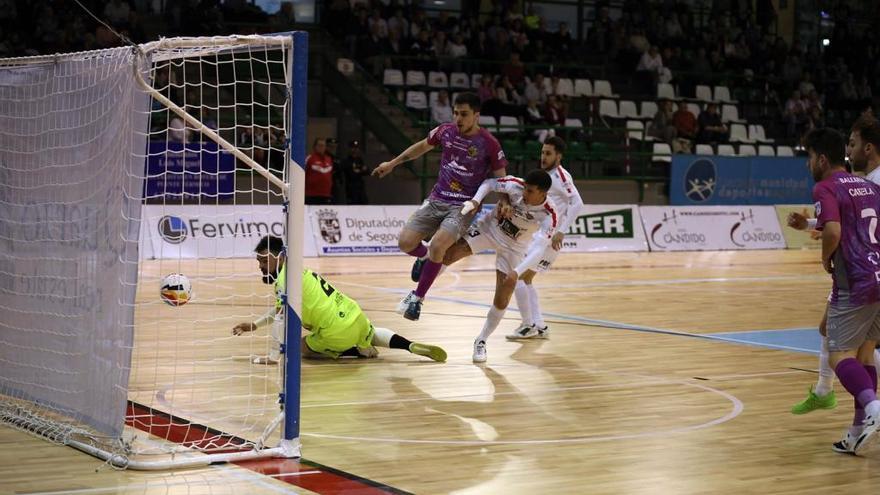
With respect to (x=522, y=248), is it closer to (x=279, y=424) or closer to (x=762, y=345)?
(x=762, y=345)

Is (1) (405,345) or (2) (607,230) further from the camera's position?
(2) (607,230)

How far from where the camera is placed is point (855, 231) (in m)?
6.52

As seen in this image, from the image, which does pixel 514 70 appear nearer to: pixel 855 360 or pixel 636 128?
pixel 636 128

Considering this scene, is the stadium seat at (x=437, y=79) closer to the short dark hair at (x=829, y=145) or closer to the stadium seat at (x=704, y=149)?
the stadium seat at (x=704, y=149)

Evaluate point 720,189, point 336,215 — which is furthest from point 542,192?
point 720,189

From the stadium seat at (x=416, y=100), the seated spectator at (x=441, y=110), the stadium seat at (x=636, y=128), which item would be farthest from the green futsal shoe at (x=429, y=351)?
the stadium seat at (x=636, y=128)

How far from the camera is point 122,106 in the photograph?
6.34 meters

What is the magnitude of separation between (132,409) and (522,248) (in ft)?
13.2

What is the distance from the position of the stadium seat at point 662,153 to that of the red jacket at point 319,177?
26.6ft

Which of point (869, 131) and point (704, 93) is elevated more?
point (704, 93)

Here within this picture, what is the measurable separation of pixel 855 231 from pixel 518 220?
13.1 feet

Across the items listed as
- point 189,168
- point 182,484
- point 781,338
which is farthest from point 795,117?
point 182,484

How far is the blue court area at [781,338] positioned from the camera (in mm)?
11055

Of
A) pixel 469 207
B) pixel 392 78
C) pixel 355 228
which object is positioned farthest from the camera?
pixel 392 78
